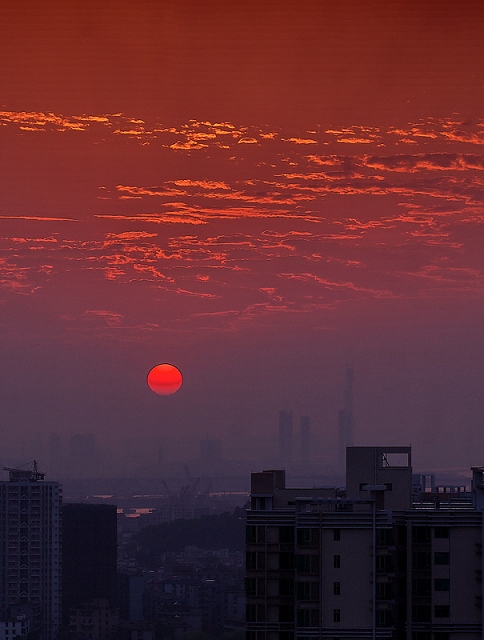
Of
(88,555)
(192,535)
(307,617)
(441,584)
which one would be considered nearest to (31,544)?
(88,555)

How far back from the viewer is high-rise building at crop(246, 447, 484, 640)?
24.9ft

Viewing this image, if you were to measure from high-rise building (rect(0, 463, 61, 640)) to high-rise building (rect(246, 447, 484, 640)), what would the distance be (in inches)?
867

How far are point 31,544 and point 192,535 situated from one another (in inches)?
562

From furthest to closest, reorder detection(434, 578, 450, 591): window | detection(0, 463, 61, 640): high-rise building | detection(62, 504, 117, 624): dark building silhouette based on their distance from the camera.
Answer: detection(62, 504, 117, 624): dark building silhouette
detection(0, 463, 61, 640): high-rise building
detection(434, 578, 450, 591): window

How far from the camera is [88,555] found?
33.2 metres

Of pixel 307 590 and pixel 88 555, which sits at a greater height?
pixel 307 590

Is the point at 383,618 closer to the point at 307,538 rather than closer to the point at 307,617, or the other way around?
the point at 307,617

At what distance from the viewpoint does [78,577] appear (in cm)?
3167

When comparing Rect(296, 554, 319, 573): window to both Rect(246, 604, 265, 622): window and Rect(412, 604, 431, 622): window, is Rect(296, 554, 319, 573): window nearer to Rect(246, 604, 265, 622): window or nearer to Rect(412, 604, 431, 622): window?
Rect(246, 604, 265, 622): window

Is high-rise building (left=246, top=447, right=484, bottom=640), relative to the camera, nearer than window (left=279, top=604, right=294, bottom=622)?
Yes

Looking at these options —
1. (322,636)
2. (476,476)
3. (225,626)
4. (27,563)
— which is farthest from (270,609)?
(27,563)

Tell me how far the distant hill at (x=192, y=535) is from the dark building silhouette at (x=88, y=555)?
6.42m

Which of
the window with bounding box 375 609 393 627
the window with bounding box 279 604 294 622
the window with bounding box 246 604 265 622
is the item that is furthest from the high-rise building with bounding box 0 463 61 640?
the window with bounding box 375 609 393 627

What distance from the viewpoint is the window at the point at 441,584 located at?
774 cm
